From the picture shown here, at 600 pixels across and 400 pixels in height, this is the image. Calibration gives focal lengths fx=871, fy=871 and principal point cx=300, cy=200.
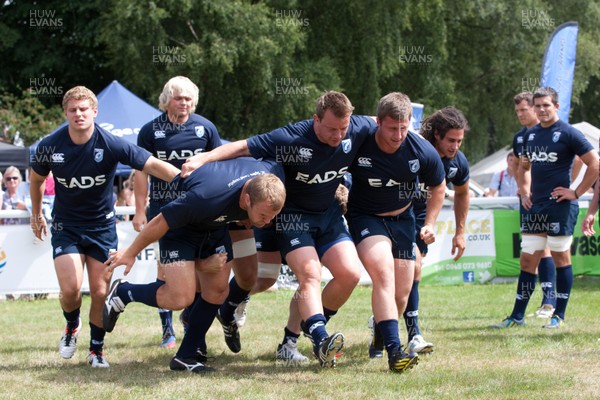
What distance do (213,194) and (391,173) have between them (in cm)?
143

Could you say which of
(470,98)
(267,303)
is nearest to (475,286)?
(267,303)

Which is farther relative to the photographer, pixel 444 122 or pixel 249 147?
pixel 444 122

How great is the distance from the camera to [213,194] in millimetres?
5750

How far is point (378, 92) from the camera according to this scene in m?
23.5

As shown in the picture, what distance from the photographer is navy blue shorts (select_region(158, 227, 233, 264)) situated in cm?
628

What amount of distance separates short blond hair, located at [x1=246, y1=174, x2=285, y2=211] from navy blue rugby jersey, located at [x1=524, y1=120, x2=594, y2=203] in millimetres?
3824

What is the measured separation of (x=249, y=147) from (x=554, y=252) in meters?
3.91

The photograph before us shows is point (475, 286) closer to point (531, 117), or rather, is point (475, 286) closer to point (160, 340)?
point (531, 117)

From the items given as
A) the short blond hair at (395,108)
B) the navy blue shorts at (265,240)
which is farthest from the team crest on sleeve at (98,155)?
the short blond hair at (395,108)

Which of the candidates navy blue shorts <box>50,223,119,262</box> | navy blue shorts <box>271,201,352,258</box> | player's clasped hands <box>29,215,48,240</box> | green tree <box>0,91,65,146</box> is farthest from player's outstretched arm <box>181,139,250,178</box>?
green tree <box>0,91,65,146</box>

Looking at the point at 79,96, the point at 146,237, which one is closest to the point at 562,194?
the point at 146,237

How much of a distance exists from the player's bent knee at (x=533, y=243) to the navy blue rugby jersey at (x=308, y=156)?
2.99 metres

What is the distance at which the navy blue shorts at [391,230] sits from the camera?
656cm

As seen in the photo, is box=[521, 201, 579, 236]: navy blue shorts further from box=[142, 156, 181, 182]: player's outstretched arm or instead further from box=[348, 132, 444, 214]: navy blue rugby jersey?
box=[142, 156, 181, 182]: player's outstretched arm
